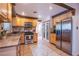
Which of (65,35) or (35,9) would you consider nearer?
(35,9)

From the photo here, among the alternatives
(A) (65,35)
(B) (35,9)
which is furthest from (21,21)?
(A) (65,35)

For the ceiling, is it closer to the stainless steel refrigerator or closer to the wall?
the wall

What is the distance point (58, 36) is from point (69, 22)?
Answer: 95 cm

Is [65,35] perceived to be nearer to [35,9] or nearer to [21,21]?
[35,9]

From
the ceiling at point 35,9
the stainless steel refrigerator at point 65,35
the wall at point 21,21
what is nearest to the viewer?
the ceiling at point 35,9

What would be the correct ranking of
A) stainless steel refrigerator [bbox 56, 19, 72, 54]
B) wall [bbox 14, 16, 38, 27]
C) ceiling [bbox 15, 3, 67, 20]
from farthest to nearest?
A: stainless steel refrigerator [bbox 56, 19, 72, 54] → wall [bbox 14, 16, 38, 27] → ceiling [bbox 15, 3, 67, 20]

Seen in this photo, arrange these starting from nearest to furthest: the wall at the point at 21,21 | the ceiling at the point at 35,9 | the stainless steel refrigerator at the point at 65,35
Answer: the ceiling at the point at 35,9 → the wall at the point at 21,21 → the stainless steel refrigerator at the point at 65,35

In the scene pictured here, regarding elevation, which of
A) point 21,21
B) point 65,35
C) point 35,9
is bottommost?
point 65,35

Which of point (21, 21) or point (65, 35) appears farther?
point (65, 35)

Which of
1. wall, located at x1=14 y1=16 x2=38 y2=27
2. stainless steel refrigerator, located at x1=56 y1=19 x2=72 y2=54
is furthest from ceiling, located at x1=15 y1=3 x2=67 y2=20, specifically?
stainless steel refrigerator, located at x1=56 y1=19 x2=72 y2=54

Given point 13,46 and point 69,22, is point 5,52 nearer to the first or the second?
point 13,46

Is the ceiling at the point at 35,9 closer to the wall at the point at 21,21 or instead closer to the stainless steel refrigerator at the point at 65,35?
the wall at the point at 21,21

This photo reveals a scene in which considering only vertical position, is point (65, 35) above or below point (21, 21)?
below

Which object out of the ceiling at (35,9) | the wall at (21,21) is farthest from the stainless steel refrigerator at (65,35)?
the wall at (21,21)
